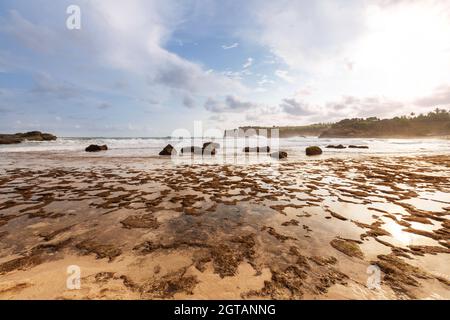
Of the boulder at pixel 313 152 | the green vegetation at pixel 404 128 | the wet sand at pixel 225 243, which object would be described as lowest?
the wet sand at pixel 225 243

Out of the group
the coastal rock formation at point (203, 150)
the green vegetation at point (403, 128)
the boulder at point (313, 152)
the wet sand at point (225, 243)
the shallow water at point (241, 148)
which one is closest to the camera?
the wet sand at point (225, 243)

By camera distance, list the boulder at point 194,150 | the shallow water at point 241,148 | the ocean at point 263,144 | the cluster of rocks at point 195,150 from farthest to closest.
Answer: the boulder at point 194,150
the ocean at point 263,144
the shallow water at point 241,148
the cluster of rocks at point 195,150

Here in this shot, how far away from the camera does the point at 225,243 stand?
13.7 ft

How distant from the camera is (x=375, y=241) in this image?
4.28 metres

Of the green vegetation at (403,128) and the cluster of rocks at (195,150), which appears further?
the green vegetation at (403,128)

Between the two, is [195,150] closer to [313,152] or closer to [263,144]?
[313,152]

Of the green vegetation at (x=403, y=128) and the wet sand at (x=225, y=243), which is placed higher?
the green vegetation at (x=403, y=128)

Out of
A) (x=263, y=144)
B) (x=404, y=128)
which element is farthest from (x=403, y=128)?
(x=263, y=144)

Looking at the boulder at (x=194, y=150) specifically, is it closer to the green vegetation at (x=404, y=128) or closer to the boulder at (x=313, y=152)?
the boulder at (x=313, y=152)

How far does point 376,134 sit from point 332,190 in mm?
102557

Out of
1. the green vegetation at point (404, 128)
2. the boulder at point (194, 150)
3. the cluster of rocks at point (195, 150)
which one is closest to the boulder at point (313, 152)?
the cluster of rocks at point (195, 150)

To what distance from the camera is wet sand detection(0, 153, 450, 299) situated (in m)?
2.88

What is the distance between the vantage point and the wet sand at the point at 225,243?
114 inches

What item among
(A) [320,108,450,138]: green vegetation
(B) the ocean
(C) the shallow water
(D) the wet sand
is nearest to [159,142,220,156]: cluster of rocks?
(C) the shallow water
